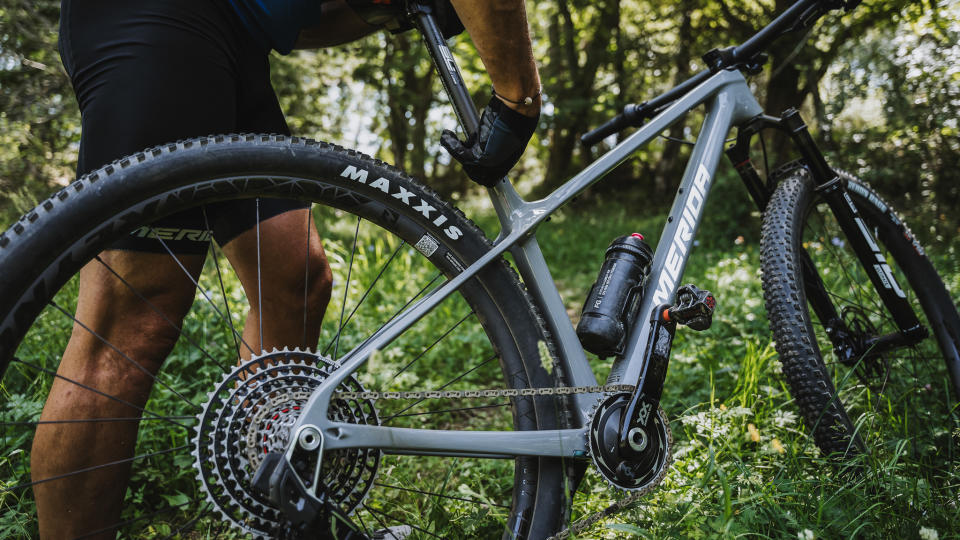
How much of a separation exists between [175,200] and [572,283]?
4.27 m

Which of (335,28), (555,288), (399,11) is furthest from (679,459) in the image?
(335,28)

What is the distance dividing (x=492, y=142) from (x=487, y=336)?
50cm

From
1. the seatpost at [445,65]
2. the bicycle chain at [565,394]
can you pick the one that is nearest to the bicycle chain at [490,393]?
the bicycle chain at [565,394]

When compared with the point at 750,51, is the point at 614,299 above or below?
below

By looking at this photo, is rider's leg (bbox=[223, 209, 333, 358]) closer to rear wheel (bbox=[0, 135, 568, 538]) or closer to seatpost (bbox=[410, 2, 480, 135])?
rear wheel (bbox=[0, 135, 568, 538])

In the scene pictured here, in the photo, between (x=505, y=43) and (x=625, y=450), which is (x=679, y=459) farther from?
(x=505, y=43)

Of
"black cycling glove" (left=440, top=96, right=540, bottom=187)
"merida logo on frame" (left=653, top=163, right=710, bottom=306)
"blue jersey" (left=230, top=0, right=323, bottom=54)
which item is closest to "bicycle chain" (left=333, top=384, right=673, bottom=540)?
"merida logo on frame" (left=653, top=163, right=710, bottom=306)

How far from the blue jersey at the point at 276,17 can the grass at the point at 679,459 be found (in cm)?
55

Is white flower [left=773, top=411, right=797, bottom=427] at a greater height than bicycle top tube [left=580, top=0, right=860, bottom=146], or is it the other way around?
bicycle top tube [left=580, top=0, right=860, bottom=146]

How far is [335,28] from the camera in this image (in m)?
1.62

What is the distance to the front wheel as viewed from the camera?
1.55m

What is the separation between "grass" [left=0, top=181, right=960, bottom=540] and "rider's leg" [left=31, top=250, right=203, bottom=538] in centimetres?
16

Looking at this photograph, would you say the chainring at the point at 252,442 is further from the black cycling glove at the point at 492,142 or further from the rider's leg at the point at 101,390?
the black cycling glove at the point at 492,142

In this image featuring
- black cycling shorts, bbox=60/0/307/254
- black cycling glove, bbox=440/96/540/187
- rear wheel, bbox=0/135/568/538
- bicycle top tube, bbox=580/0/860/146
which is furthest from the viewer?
bicycle top tube, bbox=580/0/860/146
